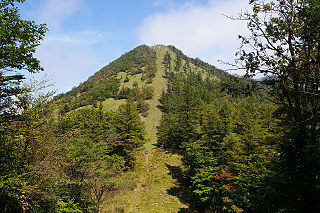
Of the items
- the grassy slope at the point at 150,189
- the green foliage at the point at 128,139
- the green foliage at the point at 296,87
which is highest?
the green foliage at the point at 296,87

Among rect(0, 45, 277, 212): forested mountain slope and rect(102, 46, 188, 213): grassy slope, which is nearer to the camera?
rect(0, 45, 277, 212): forested mountain slope

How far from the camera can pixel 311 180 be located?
481cm

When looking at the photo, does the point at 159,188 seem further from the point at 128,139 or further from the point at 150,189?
the point at 128,139

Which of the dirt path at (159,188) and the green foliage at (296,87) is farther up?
the green foliage at (296,87)

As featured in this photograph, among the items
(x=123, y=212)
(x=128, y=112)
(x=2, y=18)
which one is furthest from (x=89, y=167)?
(x=128, y=112)

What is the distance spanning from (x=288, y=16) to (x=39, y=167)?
548 inches

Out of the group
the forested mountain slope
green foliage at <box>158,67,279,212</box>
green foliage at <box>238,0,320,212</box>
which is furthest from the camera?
→ green foliage at <box>158,67,279,212</box>

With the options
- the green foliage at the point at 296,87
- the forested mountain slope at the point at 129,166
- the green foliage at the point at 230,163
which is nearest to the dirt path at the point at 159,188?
the forested mountain slope at the point at 129,166

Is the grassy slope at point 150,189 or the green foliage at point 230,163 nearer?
the green foliage at point 230,163

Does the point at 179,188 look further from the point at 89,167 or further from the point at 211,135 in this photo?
the point at 89,167

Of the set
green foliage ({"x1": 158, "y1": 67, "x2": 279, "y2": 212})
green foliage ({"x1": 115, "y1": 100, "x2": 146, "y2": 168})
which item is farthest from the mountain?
green foliage ({"x1": 158, "y1": 67, "x2": 279, "y2": 212})

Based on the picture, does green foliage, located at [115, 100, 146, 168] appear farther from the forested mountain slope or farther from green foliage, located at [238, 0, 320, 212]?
green foliage, located at [238, 0, 320, 212]

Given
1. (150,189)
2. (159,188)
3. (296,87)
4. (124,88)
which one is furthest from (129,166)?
(124,88)

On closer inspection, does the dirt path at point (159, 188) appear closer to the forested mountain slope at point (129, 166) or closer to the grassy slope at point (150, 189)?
the grassy slope at point (150, 189)
